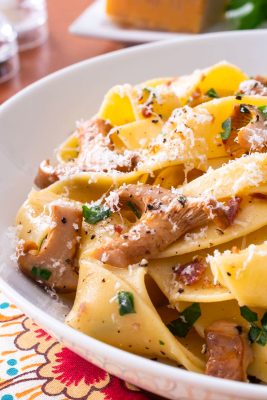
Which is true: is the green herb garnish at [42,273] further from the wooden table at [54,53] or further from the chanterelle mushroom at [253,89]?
the wooden table at [54,53]

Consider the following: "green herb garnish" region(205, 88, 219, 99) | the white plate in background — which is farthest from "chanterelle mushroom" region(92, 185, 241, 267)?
the white plate in background

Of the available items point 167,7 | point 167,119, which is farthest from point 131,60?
point 167,7

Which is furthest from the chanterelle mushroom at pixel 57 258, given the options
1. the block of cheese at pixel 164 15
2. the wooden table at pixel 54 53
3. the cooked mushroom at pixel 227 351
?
the block of cheese at pixel 164 15

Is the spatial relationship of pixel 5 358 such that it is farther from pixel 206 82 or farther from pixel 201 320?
pixel 206 82

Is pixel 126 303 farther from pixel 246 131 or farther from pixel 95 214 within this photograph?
pixel 246 131

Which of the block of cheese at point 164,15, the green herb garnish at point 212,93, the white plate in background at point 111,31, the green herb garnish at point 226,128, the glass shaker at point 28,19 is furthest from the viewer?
the glass shaker at point 28,19
